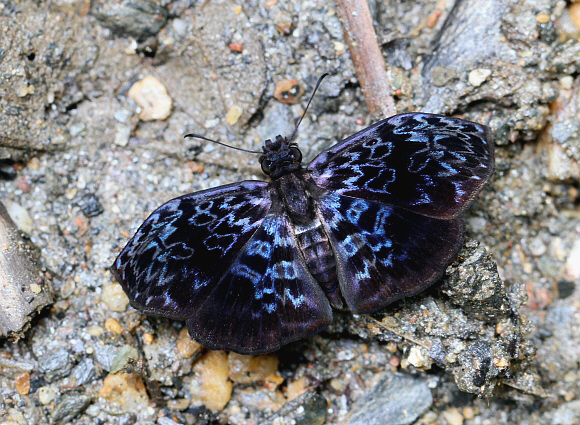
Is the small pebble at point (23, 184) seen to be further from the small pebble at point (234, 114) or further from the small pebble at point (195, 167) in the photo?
the small pebble at point (234, 114)

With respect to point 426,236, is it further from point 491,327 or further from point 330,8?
point 330,8

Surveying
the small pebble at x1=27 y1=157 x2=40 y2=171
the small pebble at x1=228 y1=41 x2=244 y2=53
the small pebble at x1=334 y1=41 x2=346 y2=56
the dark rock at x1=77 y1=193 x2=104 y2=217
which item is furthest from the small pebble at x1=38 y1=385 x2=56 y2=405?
the small pebble at x1=334 y1=41 x2=346 y2=56

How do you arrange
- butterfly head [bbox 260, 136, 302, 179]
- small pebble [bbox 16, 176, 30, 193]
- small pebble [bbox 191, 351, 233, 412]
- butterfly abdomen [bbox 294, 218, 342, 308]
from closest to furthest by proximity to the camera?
butterfly abdomen [bbox 294, 218, 342, 308] < butterfly head [bbox 260, 136, 302, 179] < small pebble [bbox 191, 351, 233, 412] < small pebble [bbox 16, 176, 30, 193]

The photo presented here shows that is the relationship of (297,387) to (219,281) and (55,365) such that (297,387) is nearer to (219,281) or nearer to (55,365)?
(219,281)

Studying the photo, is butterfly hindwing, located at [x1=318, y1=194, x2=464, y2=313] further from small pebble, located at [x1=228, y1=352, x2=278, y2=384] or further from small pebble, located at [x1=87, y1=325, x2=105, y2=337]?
small pebble, located at [x1=87, y1=325, x2=105, y2=337]

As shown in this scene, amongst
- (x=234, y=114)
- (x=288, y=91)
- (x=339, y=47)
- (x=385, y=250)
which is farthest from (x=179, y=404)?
(x=339, y=47)

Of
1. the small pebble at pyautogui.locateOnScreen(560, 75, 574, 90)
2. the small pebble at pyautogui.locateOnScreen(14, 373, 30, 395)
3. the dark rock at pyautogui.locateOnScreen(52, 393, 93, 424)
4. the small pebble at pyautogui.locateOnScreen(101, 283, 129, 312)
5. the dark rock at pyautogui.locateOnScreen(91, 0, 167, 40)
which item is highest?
the dark rock at pyautogui.locateOnScreen(91, 0, 167, 40)
